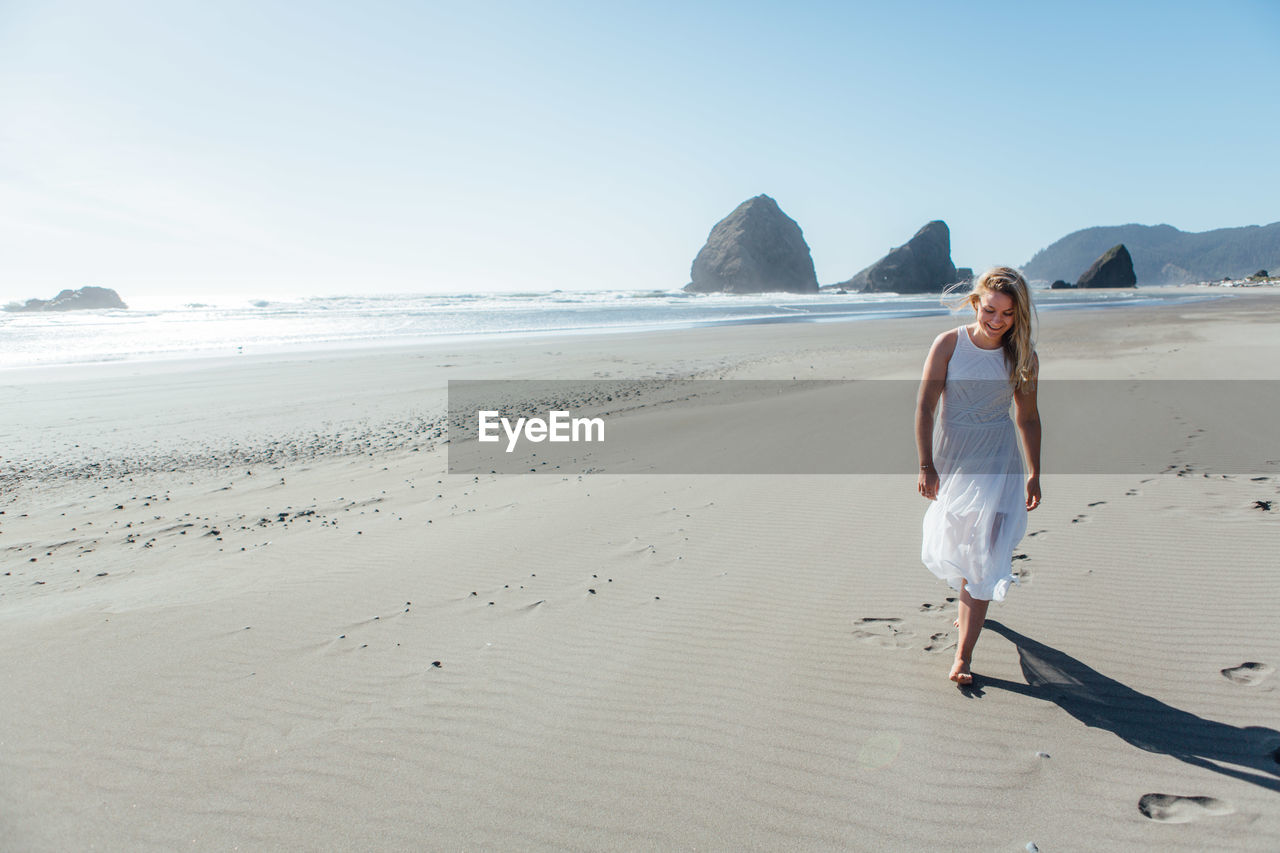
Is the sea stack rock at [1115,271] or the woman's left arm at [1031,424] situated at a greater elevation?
the sea stack rock at [1115,271]

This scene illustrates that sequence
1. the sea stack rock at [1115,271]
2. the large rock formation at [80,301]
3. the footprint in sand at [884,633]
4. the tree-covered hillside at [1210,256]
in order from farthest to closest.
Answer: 1. the tree-covered hillside at [1210,256]
2. the sea stack rock at [1115,271]
3. the large rock formation at [80,301]
4. the footprint in sand at [884,633]

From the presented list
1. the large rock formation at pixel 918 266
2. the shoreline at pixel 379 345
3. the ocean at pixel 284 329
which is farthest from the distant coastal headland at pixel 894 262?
the shoreline at pixel 379 345

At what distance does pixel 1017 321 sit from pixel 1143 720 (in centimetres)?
189

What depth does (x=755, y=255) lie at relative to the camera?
117 m

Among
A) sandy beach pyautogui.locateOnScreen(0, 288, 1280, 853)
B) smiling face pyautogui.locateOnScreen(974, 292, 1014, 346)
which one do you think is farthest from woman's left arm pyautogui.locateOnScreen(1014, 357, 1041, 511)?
sandy beach pyautogui.locateOnScreen(0, 288, 1280, 853)

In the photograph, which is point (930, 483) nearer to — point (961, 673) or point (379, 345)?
point (961, 673)

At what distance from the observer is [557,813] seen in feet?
8.71

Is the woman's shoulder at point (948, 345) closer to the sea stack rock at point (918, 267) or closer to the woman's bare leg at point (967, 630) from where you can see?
the woman's bare leg at point (967, 630)

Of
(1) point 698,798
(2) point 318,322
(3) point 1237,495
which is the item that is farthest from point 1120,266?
(1) point 698,798

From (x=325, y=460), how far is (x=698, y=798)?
804 cm

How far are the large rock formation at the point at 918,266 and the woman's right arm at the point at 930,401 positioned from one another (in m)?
105

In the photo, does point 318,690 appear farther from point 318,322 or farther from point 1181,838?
point 318,322

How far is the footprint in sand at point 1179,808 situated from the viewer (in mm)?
2430
